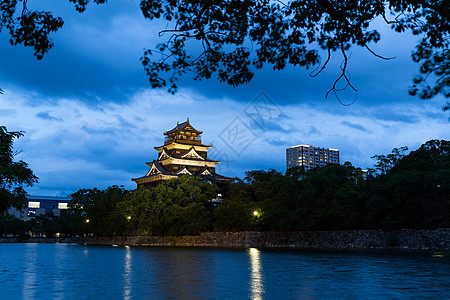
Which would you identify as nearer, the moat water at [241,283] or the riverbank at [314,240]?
the moat water at [241,283]

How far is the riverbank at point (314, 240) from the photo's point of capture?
30812 millimetres

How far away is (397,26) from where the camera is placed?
8.13 metres

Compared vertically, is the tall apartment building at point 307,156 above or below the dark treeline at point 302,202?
above

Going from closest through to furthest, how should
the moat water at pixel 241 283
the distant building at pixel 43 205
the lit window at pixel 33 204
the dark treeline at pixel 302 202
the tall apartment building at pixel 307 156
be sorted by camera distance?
the moat water at pixel 241 283, the dark treeline at pixel 302 202, the distant building at pixel 43 205, the lit window at pixel 33 204, the tall apartment building at pixel 307 156

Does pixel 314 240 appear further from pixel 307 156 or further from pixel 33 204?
pixel 307 156

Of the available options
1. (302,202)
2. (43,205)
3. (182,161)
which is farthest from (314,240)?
(43,205)

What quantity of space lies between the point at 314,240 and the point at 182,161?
34470mm

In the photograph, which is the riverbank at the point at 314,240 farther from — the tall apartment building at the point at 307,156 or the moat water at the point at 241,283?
the tall apartment building at the point at 307,156

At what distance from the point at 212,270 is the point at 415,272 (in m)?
7.36

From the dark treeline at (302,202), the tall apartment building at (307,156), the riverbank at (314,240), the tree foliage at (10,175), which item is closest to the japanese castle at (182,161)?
the dark treeline at (302,202)

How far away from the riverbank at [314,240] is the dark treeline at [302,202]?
62 cm

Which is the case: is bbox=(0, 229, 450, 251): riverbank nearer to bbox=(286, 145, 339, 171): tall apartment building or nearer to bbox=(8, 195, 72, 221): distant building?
bbox=(8, 195, 72, 221): distant building

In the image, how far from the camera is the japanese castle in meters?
66.7

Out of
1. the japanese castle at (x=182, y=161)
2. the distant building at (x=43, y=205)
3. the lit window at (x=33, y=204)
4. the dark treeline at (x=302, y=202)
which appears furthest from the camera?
the lit window at (x=33, y=204)
